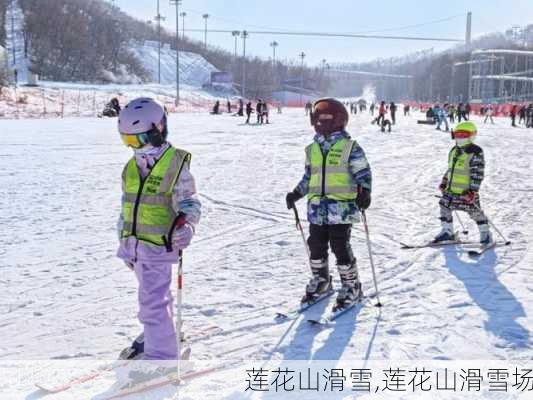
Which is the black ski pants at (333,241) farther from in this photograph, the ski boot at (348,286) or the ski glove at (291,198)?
the ski glove at (291,198)

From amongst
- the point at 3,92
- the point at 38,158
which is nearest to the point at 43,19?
the point at 3,92

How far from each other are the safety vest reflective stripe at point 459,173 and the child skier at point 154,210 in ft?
13.0

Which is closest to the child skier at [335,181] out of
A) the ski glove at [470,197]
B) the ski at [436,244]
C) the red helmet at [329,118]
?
the red helmet at [329,118]

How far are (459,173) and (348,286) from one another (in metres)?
2.50

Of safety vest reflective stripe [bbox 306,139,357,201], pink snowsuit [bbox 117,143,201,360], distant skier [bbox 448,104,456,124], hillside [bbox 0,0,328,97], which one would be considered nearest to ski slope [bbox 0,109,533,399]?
pink snowsuit [bbox 117,143,201,360]

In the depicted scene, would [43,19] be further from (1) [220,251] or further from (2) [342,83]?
(2) [342,83]

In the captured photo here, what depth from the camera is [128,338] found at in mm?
3840

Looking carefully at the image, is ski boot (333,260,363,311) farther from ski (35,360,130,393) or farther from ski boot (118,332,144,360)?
ski (35,360,130,393)

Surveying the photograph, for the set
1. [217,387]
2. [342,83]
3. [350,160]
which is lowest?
[217,387]

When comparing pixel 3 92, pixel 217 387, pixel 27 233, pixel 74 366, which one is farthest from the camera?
pixel 3 92

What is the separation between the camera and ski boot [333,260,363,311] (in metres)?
4.38

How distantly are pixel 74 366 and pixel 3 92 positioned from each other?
4134 centimetres

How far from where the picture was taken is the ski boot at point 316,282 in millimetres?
4504

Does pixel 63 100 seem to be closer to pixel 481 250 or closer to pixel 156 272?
pixel 481 250
